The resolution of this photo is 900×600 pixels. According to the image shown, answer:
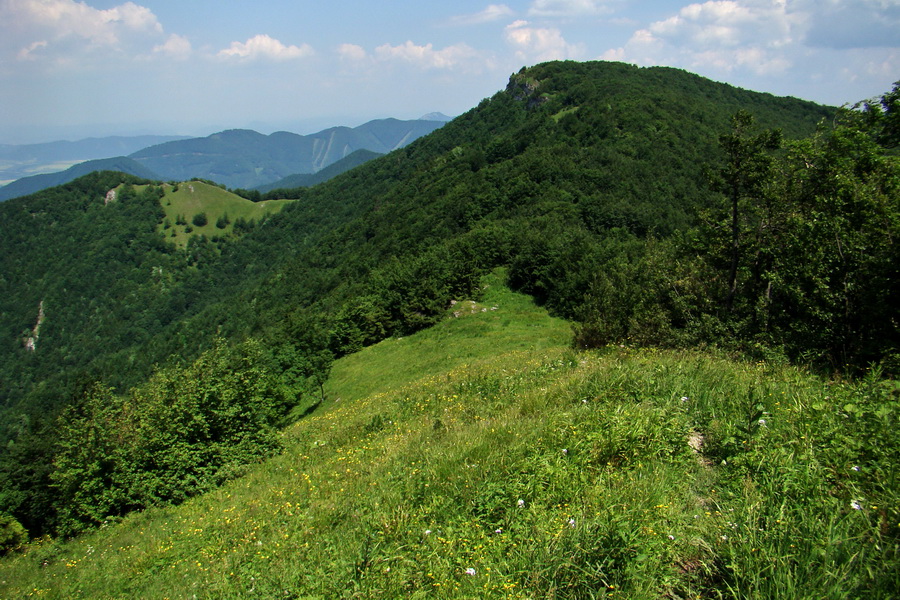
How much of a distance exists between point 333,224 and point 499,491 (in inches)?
6526

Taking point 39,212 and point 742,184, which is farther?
point 39,212

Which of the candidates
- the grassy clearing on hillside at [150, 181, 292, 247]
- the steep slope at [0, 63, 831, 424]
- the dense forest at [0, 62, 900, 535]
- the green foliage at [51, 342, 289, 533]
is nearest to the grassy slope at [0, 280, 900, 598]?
the dense forest at [0, 62, 900, 535]

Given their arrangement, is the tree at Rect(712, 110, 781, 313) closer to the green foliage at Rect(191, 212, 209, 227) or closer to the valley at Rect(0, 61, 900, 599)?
the valley at Rect(0, 61, 900, 599)

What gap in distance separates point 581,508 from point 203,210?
718 ft

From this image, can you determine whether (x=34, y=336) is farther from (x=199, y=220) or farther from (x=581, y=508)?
(x=581, y=508)

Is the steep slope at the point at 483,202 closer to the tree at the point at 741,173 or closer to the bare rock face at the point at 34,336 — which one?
the bare rock face at the point at 34,336

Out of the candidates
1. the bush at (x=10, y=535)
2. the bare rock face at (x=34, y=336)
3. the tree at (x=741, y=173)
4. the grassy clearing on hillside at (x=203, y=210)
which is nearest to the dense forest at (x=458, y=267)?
the tree at (x=741, y=173)

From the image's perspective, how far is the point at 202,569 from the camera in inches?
232

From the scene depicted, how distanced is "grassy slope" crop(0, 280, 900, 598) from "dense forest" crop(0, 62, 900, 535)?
344 centimetres

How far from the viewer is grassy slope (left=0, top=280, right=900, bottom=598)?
3203 millimetres

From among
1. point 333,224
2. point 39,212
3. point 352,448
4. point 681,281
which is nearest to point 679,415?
point 352,448

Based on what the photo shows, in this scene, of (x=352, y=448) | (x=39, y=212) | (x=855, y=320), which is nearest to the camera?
(x=352, y=448)

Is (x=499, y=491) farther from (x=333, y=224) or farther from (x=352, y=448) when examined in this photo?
(x=333, y=224)

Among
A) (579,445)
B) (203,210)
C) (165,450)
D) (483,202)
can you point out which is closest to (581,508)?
(579,445)
